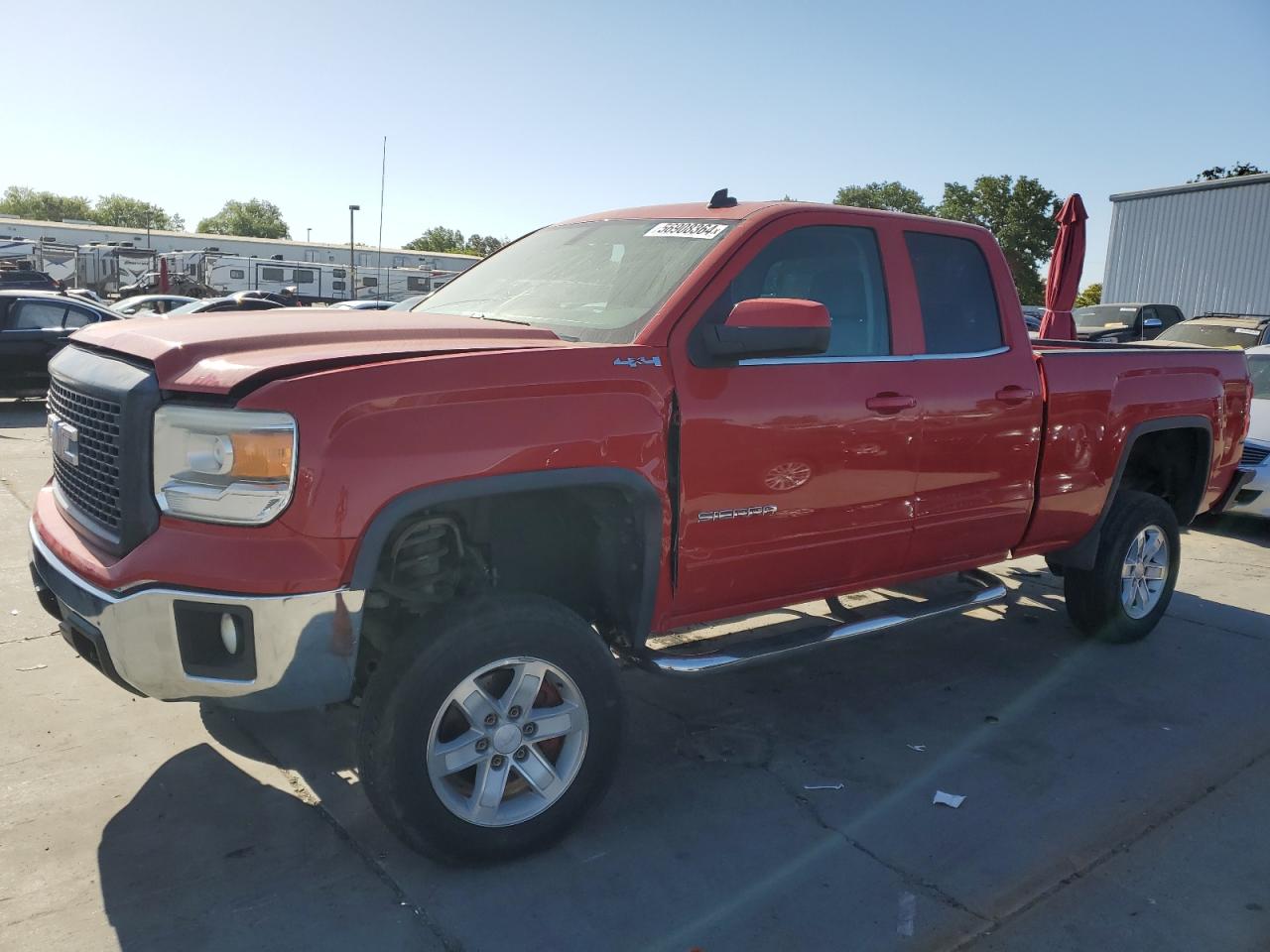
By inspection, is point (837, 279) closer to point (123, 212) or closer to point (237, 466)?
point (237, 466)

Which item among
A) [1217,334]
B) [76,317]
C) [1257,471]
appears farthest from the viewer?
[1217,334]

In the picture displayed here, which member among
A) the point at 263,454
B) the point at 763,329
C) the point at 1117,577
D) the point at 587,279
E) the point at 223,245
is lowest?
the point at 1117,577

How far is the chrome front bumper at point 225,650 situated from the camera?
2627mm

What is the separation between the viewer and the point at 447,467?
9.25 ft

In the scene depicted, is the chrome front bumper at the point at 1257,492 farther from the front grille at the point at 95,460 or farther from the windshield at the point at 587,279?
the front grille at the point at 95,460

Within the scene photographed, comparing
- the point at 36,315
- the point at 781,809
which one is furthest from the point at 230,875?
the point at 36,315

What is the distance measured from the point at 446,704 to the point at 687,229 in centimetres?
202

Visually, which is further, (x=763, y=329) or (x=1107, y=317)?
(x=1107, y=317)

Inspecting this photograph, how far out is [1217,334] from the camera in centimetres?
1474

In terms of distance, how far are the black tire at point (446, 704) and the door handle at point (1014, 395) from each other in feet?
7.38

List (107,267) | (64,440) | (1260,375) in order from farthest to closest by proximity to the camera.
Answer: (107,267) → (1260,375) → (64,440)

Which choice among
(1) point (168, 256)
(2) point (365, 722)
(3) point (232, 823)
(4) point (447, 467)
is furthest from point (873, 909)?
(1) point (168, 256)

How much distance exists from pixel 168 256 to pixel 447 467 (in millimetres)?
43619

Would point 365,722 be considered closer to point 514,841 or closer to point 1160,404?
point 514,841
